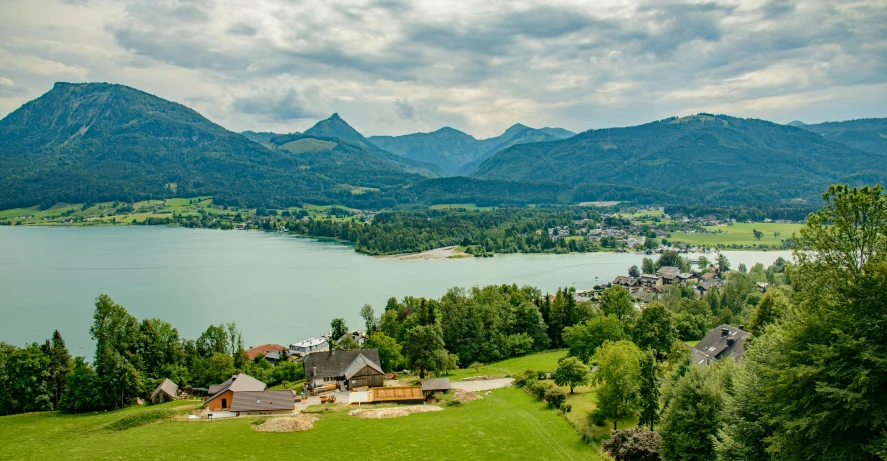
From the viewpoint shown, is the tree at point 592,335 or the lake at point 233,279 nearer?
the tree at point 592,335

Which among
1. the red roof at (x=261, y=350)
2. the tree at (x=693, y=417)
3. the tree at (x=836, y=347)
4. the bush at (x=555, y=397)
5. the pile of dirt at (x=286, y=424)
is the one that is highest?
the tree at (x=836, y=347)

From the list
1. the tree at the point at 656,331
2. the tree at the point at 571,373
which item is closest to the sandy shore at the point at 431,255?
the tree at the point at 656,331

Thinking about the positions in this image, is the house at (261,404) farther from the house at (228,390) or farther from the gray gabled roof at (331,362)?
the gray gabled roof at (331,362)

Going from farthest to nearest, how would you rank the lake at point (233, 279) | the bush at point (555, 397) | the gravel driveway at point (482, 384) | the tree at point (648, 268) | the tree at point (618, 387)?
the tree at point (648, 268)
the lake at point (233, 279)
the gravel driveway at point (482, 384)
the bush at point (555, 397)
the tree at point (618, 387)

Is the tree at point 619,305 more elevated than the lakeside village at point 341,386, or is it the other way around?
the tree at point 619,305

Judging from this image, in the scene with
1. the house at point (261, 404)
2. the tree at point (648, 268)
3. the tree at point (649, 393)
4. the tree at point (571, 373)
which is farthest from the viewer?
the tree at point (648, 268)

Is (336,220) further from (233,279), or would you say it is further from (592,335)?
(592,335)

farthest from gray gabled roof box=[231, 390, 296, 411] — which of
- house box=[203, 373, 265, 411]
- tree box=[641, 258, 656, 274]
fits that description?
tree box=[641, 258, 656, 274]
